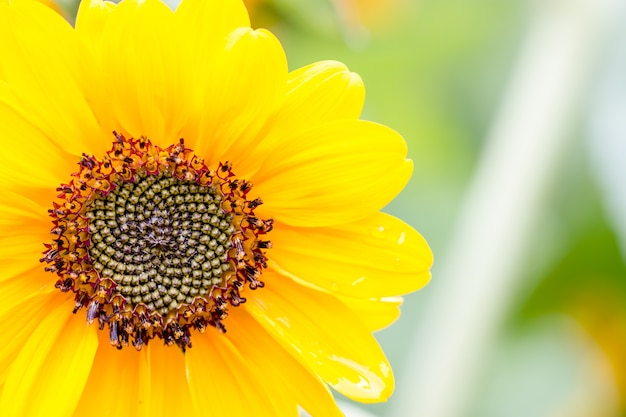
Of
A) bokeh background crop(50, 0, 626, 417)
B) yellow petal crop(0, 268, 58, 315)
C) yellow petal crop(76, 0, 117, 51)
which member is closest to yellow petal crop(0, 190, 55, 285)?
yellow petal crop(0, 268, 58, 315)

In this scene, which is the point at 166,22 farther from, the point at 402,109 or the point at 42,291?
the point at 402,109

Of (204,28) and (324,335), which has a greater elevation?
(204,28)

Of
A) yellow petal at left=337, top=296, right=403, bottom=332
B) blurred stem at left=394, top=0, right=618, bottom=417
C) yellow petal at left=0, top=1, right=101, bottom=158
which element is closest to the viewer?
yellow petal at left=0, top=1, right=101, bottom=158

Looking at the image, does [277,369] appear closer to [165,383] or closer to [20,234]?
[165,383]

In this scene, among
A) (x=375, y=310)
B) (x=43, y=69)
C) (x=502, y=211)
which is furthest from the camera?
(x=502, y=211)

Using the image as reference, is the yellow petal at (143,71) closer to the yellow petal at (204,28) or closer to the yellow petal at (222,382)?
the yellow petal at (204,28)

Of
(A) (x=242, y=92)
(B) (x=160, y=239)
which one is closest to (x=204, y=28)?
(A) (x=242, y=92)

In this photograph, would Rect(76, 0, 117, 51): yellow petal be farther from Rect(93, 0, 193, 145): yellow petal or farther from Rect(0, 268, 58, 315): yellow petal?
Rect(0, 268, 58, 315): yellow petal
